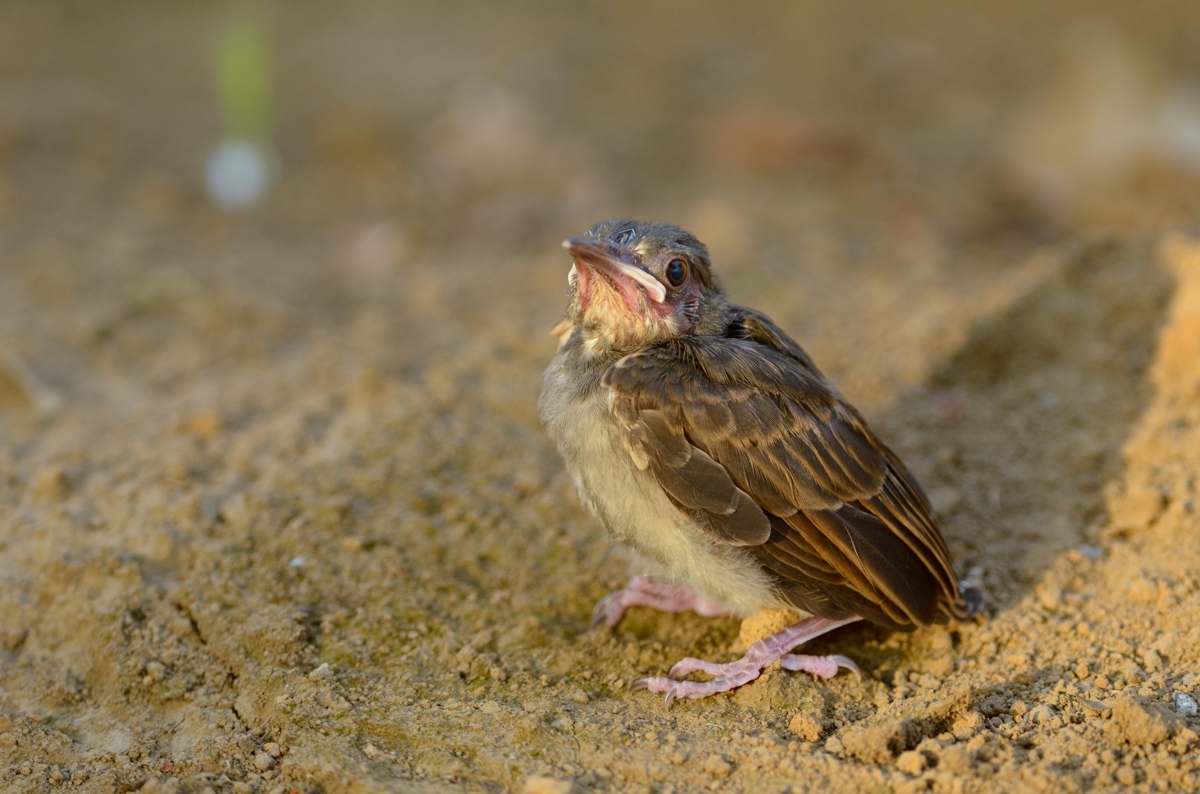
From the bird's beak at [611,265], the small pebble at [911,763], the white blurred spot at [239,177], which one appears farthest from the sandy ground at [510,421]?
the bird's beak at [611,265]

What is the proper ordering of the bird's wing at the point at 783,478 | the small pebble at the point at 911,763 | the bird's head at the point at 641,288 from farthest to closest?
the bird's head at the point at 641,288, the bird's wing at the point at 783,478, the small pebble at the point at 911,763

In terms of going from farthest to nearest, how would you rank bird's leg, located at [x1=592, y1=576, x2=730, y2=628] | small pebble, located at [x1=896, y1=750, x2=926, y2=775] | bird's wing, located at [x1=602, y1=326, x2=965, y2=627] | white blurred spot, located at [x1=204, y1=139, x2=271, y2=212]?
white blurred spot, located at [x1=204, y1=139, x2=271, y2=212] < bird's leg, located at [x1=592, y1=576, x2=730, y2=628] < bird's wing, located at [x1=602, y1=326, x2=965, y2=627] < small pebble, located at [x1=896, y1=750, x2=926, y2=775]

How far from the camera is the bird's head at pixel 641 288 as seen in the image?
339 centimetres

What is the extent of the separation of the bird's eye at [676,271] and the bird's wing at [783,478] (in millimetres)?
235

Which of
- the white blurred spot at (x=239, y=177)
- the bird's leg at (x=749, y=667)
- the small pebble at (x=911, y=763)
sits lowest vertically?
the small pebble at (x=911, y=763)

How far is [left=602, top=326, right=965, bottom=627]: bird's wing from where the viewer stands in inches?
125

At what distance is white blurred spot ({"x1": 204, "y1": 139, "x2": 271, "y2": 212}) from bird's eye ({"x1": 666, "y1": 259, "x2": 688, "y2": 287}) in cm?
478

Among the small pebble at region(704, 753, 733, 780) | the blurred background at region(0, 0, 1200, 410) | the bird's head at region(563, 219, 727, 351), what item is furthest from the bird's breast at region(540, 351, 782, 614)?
the blurred background at region(0, 0, 1200, 410)

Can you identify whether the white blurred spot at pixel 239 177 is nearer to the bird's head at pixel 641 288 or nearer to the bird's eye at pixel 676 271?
the bird's head at pixel 641 288

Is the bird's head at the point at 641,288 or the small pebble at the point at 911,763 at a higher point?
the bird's head at the point at 641,288

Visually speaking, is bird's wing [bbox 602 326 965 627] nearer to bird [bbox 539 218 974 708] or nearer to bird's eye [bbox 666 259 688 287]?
bird [bbox 539 218 974 708]

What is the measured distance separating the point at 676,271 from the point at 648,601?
3.57ft

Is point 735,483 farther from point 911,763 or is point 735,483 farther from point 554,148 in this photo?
point 554,148

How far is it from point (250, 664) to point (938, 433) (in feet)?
9.10
